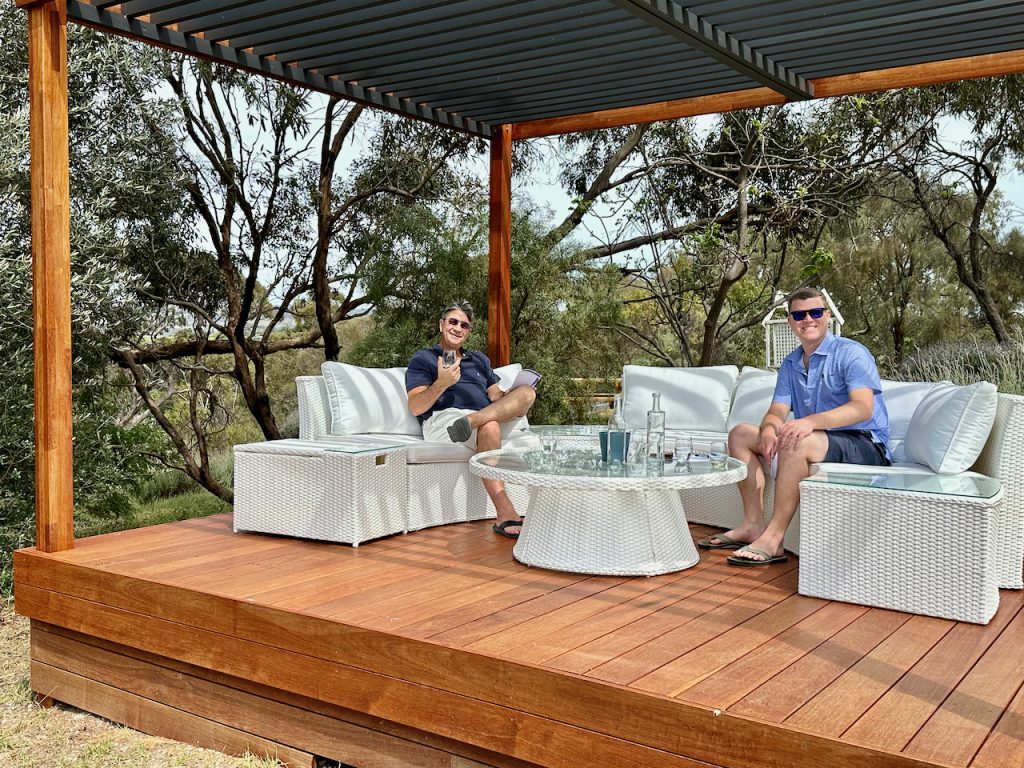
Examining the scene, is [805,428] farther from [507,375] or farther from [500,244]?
[500,244]

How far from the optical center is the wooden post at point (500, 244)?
258 inches

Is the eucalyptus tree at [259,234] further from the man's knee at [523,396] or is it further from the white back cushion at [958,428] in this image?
the white back cushion at [958,428]

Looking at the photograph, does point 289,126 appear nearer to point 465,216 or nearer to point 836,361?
point 465,216

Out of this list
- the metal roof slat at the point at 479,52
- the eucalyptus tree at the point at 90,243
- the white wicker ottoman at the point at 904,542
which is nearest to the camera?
the white wicker ottoman at the point at 904,542

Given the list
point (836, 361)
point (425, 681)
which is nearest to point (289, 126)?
point (836, 361)

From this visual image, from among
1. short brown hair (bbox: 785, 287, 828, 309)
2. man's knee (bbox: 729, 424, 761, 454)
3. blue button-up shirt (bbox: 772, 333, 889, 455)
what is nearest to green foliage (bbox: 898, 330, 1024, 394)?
blue button-up shirt (bbox: 772, 333, 889, 455)

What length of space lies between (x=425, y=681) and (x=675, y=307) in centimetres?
794

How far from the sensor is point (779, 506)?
12.8 ft

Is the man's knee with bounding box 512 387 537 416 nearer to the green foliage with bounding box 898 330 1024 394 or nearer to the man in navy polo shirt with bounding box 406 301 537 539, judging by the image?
the man in navy polo shirt with bounding box 406 301 537 539

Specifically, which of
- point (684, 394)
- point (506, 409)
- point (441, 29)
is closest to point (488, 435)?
point (506, 409)

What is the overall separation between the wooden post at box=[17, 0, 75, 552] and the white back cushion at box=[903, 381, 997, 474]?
3679 mm

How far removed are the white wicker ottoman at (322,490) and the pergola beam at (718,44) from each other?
230 centimetres

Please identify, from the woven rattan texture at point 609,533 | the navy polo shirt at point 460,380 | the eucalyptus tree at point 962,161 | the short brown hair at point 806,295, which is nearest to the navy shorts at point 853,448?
the short brown hair at point 806,295

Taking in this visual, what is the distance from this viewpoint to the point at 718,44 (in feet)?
14.9
